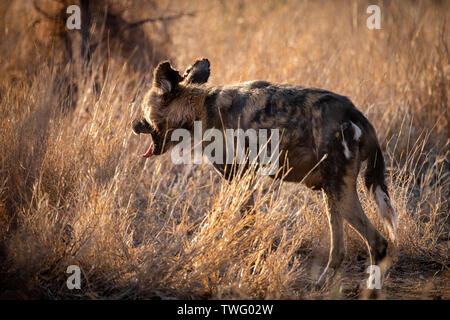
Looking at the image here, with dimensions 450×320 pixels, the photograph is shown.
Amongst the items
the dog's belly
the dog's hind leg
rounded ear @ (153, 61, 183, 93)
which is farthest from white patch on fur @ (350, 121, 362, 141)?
rounded ear @ (153, 61, 183, 93)

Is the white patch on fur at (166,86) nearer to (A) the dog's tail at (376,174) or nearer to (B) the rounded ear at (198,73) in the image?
(B) the rounded ear at (198,73)

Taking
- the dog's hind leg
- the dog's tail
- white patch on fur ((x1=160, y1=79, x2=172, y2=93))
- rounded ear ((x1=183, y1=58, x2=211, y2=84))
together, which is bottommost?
the dog's hind leg

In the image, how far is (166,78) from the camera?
13.4ft

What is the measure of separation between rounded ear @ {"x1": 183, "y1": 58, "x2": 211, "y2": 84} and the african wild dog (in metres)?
0.03

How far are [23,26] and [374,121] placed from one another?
174 inches

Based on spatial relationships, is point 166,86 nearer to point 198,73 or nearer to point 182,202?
point 198,73

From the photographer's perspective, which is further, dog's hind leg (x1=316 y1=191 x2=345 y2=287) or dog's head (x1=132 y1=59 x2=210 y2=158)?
dog's head (x1=132 y1=59 x2=210 y2=158)

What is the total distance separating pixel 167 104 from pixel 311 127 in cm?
126

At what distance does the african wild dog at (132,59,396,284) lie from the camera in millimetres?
3418

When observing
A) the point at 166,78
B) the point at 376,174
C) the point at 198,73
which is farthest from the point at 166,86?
the point at 376,174

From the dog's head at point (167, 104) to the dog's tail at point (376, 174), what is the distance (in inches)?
54.6

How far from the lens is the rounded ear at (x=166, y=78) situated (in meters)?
4.04

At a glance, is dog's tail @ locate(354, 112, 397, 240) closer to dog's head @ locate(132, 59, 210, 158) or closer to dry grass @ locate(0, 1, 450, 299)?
dry grass @ locate(0, 1, 450, 299)
